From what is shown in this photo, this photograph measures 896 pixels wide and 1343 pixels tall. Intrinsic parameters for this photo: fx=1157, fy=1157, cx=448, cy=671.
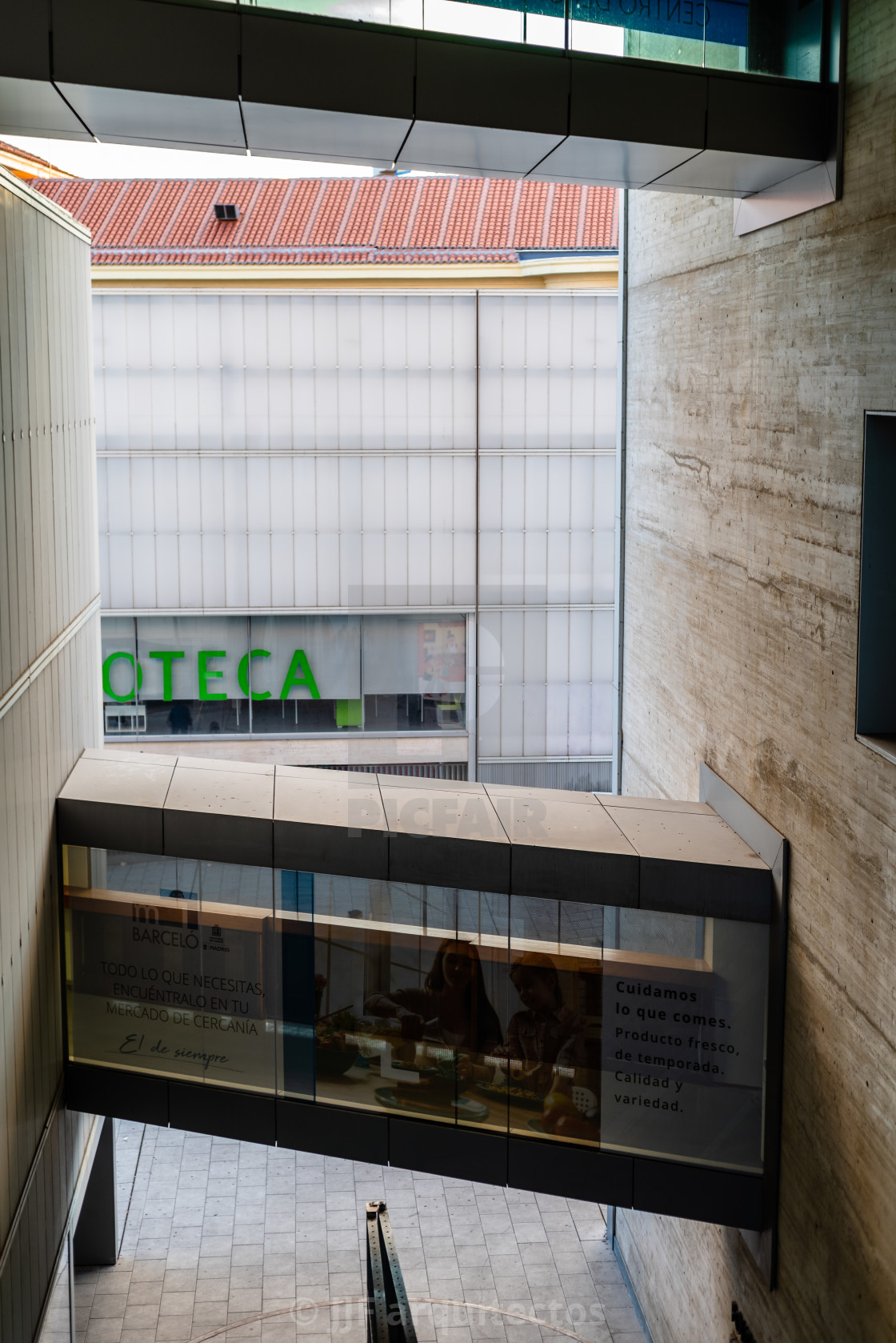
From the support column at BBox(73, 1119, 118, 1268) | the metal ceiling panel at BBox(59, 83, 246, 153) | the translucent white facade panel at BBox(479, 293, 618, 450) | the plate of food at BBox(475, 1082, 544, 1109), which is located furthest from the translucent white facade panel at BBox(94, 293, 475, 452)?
the plate of food at BBox(475, 1082, 544, 1109)

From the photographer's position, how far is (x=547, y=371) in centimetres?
2006

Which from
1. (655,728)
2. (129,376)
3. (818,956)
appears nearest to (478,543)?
(129,376)

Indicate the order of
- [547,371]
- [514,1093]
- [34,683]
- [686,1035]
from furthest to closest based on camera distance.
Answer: [547,371]
[514,1093]
[686,1035]
[34,683]

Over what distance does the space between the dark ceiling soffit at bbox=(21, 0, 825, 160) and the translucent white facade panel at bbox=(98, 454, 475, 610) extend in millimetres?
12514

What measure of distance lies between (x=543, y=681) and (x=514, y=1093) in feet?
37.9

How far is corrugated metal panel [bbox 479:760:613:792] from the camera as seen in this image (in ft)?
68.4

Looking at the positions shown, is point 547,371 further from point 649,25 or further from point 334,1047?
point 334,1047

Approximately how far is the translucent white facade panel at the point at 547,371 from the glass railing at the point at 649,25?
11906 millimetres

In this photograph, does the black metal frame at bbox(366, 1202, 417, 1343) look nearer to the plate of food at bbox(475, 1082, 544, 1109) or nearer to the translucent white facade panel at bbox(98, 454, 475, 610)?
the plate of food at bbox(475, 1082, 544, 1109)

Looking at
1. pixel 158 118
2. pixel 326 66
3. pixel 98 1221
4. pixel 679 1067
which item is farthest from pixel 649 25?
pixel 98 1221

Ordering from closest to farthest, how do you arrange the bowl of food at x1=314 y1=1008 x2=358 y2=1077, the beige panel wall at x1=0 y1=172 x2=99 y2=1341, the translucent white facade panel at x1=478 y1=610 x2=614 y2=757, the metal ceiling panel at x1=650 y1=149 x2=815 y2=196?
the metal ceiling panel at x1=650 y1=149 x2=815 y2=196 < the beige panel wall at x1=0 y1=172 x2=99 y2=1341 < the bowl of food at x1=314 y1=1008 x2=358 y2=1077 < the translucent white facade panel at x1=478 y1=610 x2=614 y2=757

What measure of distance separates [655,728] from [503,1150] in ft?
15.7

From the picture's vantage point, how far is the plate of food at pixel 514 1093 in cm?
982

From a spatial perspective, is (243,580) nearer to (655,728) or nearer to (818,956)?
(655,728)
